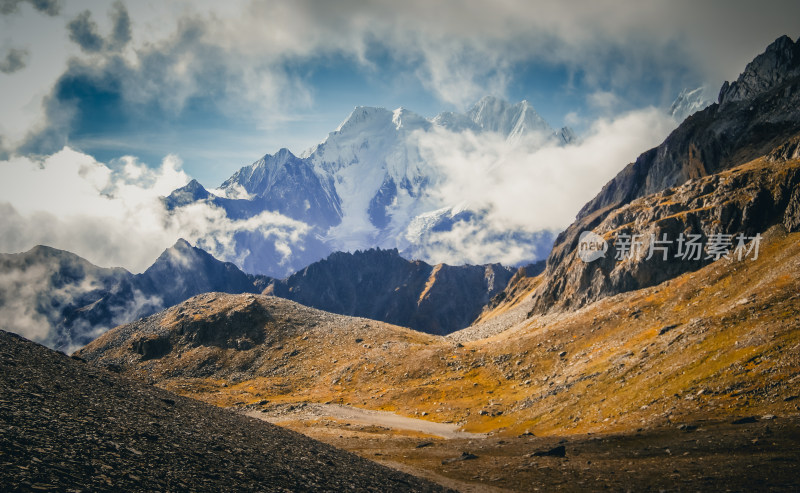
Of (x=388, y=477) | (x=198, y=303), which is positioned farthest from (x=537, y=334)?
(x=198, y=303)

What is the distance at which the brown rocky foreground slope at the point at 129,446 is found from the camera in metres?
17.9

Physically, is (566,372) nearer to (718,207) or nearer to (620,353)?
(620,353)

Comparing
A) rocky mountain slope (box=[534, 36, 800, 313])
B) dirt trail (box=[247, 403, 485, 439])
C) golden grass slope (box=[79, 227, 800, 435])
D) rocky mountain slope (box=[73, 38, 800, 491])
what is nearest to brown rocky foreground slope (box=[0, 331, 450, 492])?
rocky mountain slope (box=[73, 38, 800, 491])

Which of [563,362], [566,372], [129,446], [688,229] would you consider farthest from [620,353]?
[129,446]

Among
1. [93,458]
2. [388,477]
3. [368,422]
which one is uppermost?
[93,458]

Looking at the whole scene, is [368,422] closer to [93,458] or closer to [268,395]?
[268,395]

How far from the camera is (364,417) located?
92.6 metres

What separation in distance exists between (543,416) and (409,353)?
221ft

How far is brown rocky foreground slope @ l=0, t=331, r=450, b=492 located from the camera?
17.9 meters

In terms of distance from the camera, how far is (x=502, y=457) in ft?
152

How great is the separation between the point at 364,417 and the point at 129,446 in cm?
7504

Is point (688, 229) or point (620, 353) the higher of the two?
point (688, 229)

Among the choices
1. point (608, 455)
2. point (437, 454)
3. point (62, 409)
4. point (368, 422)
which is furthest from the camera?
point (368, 422)

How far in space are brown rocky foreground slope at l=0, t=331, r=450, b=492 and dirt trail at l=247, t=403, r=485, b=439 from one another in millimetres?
40946
